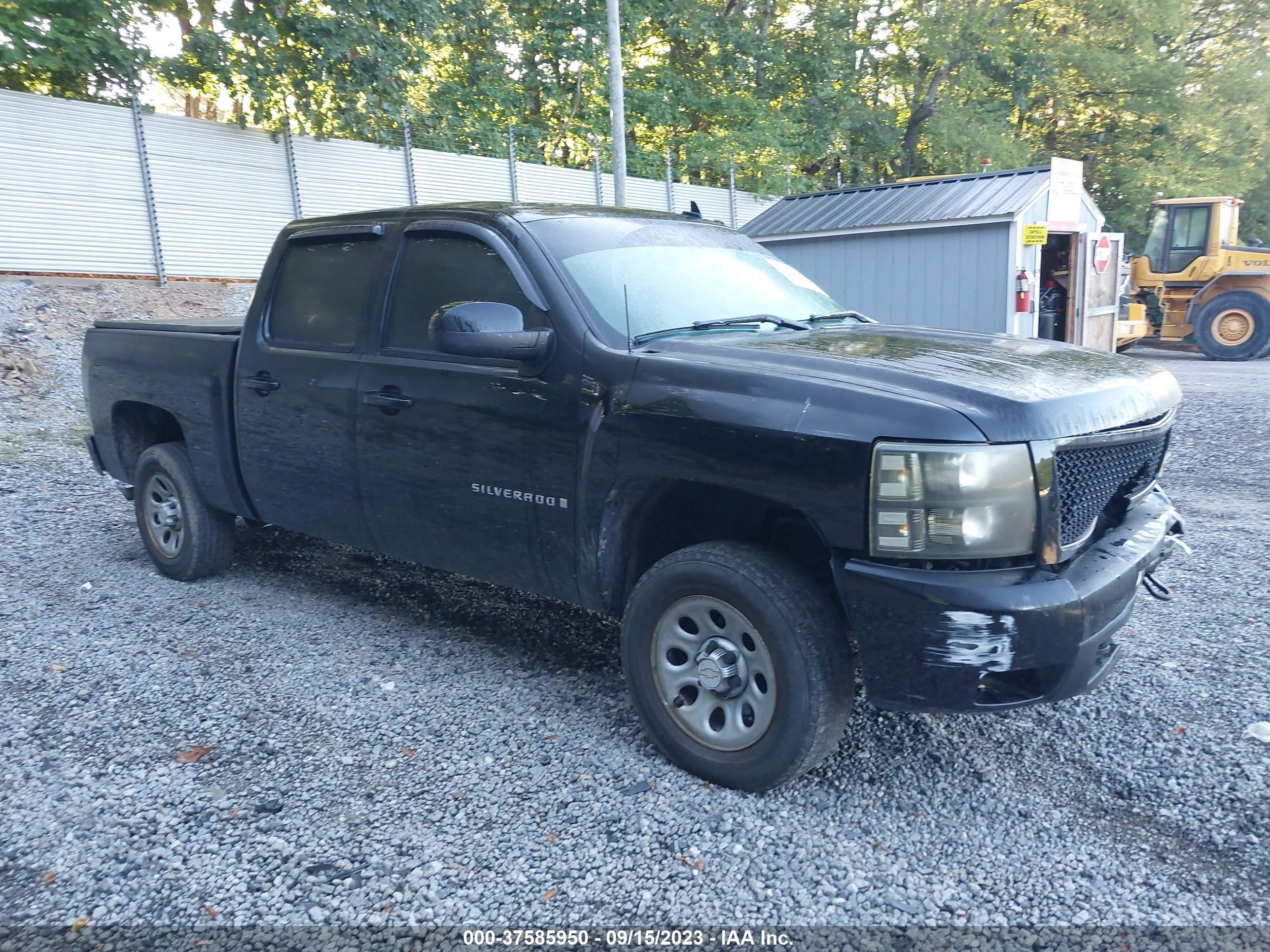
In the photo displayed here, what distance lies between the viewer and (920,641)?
2.85m

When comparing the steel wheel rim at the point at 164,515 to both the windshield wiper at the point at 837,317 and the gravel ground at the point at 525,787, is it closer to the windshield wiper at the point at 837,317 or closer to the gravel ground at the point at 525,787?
the gravel ground at the point at 525,787

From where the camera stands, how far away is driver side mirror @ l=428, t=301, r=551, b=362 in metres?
3.53

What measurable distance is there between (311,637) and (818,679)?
2.73 metres

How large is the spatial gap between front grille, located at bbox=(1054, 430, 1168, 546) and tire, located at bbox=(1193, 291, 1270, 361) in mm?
17902

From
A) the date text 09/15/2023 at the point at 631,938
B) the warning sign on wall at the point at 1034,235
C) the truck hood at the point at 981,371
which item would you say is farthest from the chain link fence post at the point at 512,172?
the date text 09/15/2023 at the point at 631,938

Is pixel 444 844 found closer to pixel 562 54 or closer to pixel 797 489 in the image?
pixel 797 489

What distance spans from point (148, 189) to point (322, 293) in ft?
35.6

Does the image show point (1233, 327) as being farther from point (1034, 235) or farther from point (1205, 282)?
point (1034, 235)

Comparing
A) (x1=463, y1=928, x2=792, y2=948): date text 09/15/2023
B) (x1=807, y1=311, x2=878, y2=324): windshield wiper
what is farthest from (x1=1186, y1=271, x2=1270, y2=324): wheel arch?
(x1=463, y1=928, x2=792, y2=948): date text 09/15/2023

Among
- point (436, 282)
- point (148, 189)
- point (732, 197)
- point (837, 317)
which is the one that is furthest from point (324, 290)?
point (732, 197)

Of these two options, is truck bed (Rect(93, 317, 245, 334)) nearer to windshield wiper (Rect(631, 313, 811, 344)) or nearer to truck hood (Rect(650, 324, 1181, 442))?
windshield wiper (Rect(631, 313, 811, 344))

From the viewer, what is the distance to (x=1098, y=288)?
1454cm

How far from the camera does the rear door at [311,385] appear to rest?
4.48 metres

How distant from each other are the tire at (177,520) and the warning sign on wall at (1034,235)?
35.0 ft
